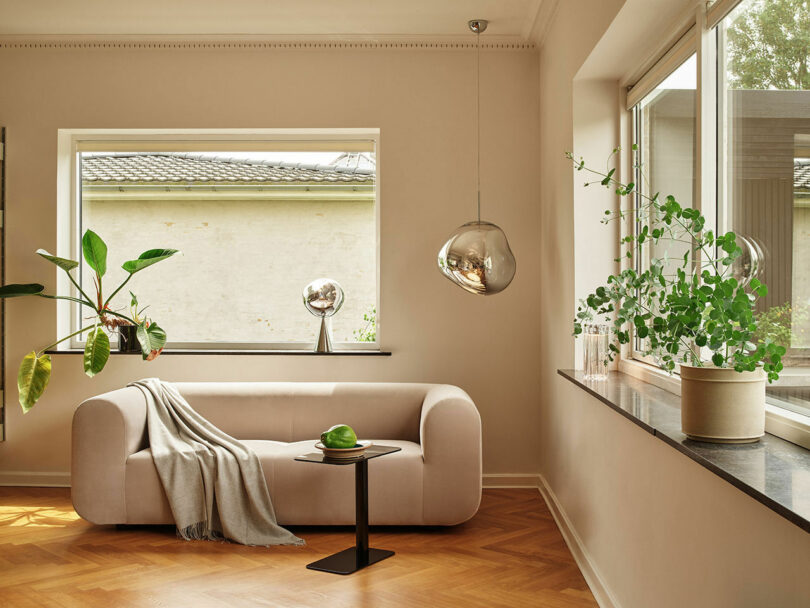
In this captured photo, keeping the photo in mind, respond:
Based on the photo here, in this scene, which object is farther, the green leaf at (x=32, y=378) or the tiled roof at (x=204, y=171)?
the tiled roof at (x=204, y=171)

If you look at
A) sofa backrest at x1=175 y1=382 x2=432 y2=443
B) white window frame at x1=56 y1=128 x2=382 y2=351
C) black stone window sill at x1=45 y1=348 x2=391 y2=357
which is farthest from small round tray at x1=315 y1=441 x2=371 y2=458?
white window frame at x1=56 y1=128 x2=382 y2=351

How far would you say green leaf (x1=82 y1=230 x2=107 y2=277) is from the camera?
4391mm

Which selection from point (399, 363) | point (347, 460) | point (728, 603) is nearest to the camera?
point (728, 603)

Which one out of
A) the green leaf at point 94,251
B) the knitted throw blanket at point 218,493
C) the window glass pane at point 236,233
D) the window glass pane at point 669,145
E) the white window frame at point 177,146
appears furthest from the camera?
the window glass pane at point 236,233

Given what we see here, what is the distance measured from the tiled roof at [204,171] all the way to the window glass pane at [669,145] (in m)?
2.15

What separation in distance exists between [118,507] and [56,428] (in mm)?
1314

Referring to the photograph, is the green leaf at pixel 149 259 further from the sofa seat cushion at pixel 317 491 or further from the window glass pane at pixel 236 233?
the sofa seat cushion at pixel 317 491

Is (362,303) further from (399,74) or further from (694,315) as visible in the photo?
(694,315)

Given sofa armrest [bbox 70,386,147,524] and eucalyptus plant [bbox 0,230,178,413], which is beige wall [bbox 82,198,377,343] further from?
sofa armrest [bbox 70,386,147,524]

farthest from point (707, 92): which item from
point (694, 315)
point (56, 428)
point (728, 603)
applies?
point (56, 428)

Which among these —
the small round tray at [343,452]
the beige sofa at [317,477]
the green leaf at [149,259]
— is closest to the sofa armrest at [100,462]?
the beige sofa at [317,477]

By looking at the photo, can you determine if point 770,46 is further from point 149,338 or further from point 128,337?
point 128,337

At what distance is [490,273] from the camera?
4.05m

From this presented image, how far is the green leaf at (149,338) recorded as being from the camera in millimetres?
4277
